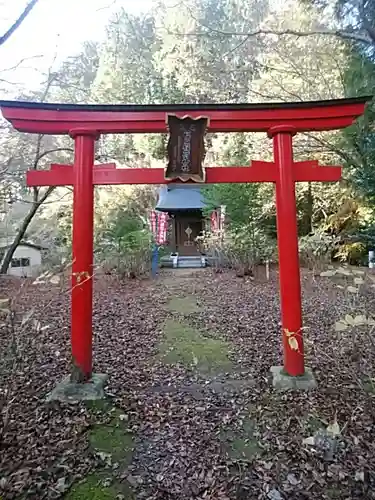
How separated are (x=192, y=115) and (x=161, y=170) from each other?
591 millimetres

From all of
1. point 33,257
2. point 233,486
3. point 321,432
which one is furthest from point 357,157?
point 33,257

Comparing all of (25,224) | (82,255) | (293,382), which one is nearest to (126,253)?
(25,224)

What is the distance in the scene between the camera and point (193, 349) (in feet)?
14.5

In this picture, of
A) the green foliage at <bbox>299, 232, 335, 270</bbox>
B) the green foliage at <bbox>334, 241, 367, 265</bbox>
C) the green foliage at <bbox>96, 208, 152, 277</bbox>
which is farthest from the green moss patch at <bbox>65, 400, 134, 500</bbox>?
the green foliage at <bbox>334, 241, 367, 265</bbox>

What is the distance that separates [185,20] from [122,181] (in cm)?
1020

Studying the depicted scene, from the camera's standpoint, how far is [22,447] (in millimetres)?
2314

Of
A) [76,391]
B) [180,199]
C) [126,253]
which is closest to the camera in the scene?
[76,391]

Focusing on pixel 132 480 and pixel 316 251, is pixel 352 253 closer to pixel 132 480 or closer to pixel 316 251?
pixel 316 251

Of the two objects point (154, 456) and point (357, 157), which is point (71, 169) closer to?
point (154, 456)

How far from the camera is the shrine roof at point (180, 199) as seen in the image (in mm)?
14797

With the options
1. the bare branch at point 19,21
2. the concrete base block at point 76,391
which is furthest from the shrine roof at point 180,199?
the concrete base block at point 76,391

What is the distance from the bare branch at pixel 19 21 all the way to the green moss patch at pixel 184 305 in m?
4.66

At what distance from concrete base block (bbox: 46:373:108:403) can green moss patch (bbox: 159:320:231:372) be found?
1059 millimetres

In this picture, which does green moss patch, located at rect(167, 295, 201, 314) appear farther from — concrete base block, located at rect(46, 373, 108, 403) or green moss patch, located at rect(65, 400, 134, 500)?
green moss patch, located at rect(65, 400, 134, 500)
